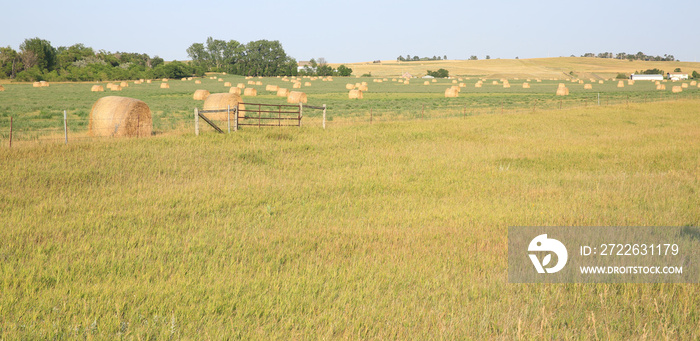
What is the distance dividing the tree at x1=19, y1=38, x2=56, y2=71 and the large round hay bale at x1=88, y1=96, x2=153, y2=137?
93.6 metres

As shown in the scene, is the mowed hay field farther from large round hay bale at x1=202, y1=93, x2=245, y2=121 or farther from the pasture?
large round hay bale at x1=202, y1=93, x2=245, y2=121

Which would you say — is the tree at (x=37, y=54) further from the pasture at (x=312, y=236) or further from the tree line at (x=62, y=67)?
the pasture at (x=312, y=236)

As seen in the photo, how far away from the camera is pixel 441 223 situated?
9.36m

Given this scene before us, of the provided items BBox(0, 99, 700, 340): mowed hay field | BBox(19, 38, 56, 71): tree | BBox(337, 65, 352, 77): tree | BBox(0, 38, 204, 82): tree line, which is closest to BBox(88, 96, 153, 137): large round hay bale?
BBox(0, 99, 700, 340): mowed hay field

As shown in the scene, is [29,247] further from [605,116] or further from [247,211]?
[605,116]

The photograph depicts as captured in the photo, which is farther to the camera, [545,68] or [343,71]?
[545,68]

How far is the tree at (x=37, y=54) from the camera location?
324ft

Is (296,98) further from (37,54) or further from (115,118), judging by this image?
(37,54)

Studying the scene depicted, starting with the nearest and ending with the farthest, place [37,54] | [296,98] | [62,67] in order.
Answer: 1. [296,98]
2. [37,54]
3. [62,67]

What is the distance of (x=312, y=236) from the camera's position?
28.2 feet

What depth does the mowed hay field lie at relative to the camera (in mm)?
5512

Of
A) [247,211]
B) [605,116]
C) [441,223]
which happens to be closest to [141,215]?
[247,211]

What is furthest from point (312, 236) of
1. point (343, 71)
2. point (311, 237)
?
point (343, 71)

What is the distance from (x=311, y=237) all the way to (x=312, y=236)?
0.28 ft
